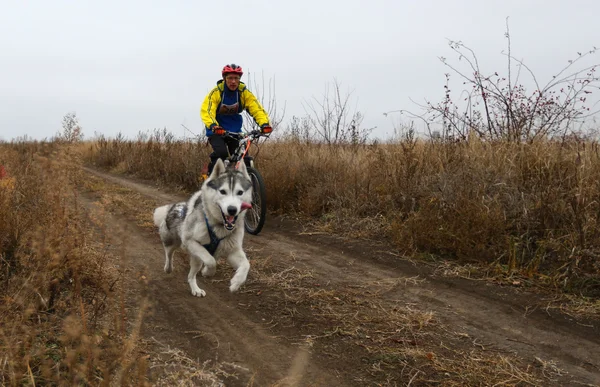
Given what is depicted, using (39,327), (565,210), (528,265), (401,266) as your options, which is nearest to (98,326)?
(39,327)

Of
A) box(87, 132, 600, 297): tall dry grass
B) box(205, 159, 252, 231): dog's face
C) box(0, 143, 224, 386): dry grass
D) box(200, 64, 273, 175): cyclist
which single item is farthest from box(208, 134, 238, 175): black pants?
box(0, 143, 224, 386): dry grass

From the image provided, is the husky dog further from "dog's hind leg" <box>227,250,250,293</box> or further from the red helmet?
the red helmet

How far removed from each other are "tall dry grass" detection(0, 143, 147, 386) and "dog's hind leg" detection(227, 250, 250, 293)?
0.92 meters

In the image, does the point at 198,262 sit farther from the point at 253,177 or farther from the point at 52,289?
the point at 253,177

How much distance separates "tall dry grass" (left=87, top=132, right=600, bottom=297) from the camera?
4641 mm

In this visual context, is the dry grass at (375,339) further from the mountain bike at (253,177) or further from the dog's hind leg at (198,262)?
the mountain bike at (253,177)

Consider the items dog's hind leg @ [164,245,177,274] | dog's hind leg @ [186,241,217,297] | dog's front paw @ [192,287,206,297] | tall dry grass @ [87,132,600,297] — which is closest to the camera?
dog's hind leg @ [186,241,217,297]

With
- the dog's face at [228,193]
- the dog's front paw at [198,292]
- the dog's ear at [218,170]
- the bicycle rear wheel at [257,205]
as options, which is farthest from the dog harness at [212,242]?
the bicycle rear wheel at [257,205]

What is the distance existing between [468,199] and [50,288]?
469 cm

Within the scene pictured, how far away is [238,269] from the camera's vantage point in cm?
388

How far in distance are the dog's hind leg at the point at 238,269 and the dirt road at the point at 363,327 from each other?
1.06ft

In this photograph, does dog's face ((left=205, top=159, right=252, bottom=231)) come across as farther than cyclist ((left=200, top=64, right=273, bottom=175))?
No

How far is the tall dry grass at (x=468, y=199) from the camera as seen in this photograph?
464cm

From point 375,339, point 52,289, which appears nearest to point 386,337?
point 375,339
